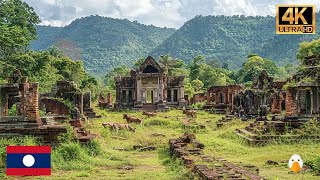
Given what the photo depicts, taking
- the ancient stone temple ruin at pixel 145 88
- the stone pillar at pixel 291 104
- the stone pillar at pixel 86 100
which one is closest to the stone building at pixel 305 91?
the stone pillar at pixel 291 104

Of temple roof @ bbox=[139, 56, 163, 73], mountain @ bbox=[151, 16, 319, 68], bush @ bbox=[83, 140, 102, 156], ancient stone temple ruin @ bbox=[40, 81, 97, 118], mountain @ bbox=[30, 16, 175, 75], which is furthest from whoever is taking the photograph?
mountain @ bbox=[30, 16, 175, 75]

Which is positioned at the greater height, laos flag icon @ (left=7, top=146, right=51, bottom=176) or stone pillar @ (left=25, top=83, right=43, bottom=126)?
stone pillar @ (left=25, top=83, right=43, bottom=126)

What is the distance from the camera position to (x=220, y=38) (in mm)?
171500

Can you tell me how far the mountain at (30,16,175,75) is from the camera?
16500cm

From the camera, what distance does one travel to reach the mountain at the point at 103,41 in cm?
16500

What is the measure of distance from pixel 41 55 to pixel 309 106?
34.0 metres

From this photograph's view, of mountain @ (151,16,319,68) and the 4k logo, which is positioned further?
mountain @ (151,16,319,68)

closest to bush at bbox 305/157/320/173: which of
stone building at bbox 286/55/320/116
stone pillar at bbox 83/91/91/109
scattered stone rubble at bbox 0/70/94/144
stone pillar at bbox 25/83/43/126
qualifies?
scattered stone rubble at bbox 0/70/94/144

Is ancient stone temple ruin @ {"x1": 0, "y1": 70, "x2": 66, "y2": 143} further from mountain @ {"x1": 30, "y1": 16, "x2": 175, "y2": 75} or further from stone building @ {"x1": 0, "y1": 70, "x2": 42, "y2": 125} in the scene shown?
mountain @ {"x1": 30, "y1": 16, "x2": 175, "y2": 75}

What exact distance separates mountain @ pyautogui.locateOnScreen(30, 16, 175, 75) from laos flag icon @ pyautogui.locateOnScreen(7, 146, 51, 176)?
147 meters

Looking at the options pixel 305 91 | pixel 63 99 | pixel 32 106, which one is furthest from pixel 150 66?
pixel 32 106

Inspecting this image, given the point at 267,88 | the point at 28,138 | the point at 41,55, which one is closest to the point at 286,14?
the point at 28,138

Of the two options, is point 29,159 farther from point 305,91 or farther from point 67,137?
point 305,91

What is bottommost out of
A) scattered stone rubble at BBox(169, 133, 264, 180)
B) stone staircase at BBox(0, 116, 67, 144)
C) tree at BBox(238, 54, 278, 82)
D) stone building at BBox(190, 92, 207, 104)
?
scattered stone rubble at BBox(169, 133, 264, 180)
